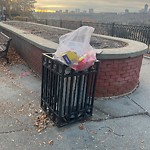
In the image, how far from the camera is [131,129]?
3484mm

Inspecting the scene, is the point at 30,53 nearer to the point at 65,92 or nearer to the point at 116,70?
the point at 116,70

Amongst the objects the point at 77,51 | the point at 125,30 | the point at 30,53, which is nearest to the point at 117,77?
the point at 77,51

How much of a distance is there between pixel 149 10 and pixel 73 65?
106 feet

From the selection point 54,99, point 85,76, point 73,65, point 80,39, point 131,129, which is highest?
point 80,39

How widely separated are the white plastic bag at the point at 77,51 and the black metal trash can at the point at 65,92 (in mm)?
122

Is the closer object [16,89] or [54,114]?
[54,114]

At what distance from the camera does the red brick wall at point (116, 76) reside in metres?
4.26

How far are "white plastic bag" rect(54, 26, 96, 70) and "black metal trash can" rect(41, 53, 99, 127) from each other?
122 mm

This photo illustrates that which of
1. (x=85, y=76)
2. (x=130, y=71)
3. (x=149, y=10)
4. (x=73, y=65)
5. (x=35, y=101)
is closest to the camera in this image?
(x=73, y=65)

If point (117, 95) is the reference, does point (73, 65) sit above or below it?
above

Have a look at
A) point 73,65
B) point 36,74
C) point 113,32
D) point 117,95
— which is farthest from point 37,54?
point 113,32

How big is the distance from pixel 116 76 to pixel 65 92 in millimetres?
1533

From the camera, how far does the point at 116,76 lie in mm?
4387

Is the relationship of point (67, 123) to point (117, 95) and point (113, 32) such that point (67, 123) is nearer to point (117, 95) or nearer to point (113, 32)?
point (117, 95)
